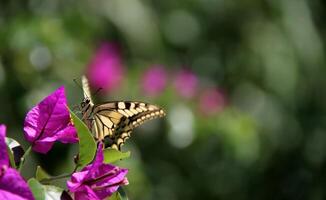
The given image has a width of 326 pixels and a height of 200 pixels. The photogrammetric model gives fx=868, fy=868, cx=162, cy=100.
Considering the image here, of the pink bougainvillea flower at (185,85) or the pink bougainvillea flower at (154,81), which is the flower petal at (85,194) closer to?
the pink bougainvillea flower at (154,81)

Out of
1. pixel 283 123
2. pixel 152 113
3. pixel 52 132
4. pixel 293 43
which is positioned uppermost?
pixel 52 132

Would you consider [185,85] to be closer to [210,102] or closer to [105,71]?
[210,102]

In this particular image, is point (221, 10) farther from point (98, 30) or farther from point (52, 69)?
point (52, 69)

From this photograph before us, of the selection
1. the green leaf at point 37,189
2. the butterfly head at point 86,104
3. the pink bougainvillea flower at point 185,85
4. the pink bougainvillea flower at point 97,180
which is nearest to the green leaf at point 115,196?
the pink bougainvillea flower at point 97,180

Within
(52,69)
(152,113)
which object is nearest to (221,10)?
(52,69)

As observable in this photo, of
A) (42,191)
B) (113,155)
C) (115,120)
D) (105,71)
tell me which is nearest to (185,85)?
(105,71)

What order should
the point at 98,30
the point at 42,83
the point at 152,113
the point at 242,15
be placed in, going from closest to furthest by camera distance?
1. the point at 152,113
2. the point at 42,83
3. the point at 98,30
4. the point at 242,15

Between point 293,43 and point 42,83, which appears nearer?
point 42,83
